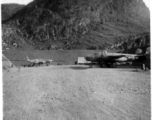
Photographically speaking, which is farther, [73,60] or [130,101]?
[73,60]

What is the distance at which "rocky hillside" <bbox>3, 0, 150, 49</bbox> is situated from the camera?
210 inches

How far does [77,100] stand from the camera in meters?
3.10

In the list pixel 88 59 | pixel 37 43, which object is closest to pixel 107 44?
pixel 88 59

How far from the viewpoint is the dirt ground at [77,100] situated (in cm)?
275

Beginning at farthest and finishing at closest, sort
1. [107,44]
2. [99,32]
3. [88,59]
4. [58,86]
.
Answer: [88,59] → [107,44] → [99,32] → [58,86]

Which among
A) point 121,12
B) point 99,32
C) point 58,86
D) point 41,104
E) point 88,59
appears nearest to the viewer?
point 41,104

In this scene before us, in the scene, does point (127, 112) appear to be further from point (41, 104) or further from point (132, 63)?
point (132, 63)

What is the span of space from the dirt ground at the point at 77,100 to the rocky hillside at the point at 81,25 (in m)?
1.91

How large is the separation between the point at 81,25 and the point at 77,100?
5207 mm

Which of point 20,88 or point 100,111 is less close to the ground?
point 20,88

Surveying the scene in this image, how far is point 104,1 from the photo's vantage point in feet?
23.0

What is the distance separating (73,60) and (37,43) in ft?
8.06

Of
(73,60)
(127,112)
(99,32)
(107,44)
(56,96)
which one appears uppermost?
(99,32)

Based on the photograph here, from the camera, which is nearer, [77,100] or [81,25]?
[77,100]
